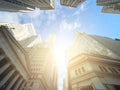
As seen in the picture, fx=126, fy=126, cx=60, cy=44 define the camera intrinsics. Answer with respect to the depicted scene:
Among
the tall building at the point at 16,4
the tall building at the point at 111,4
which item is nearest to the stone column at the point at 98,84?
the tall building at the point at 111,4

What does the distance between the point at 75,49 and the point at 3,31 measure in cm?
6497

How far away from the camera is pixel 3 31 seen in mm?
23500

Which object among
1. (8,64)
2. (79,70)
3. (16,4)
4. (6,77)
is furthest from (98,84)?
(16,4)

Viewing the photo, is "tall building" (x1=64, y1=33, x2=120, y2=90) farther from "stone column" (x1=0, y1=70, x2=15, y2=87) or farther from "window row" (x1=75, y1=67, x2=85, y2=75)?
"stone column" (x1=0, y1=70, x2=15, y2=87)

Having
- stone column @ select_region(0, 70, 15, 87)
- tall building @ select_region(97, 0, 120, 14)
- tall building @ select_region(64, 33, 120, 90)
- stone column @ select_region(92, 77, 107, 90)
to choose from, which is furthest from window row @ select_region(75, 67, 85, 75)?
tall building @ select_region(97, 0, 120, 14)

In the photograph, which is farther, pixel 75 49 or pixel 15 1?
pixel 75 49

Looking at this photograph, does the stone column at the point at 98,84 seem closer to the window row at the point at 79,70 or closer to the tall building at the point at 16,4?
the window row at the point at 79,70

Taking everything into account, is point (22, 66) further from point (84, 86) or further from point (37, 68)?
point (37, 68)

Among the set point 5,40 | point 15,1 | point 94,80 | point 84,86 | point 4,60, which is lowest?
point 84,86

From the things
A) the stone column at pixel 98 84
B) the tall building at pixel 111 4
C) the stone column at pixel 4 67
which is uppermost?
the tall building at pixel 111 4

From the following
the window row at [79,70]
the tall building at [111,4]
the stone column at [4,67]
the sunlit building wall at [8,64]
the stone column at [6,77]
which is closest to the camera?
the stone column at [6,77]

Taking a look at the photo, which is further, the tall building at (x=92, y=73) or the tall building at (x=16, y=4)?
the tall building at (x=16, y=4)

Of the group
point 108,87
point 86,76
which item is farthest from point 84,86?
point 108,87

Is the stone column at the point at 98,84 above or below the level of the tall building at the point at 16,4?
below
